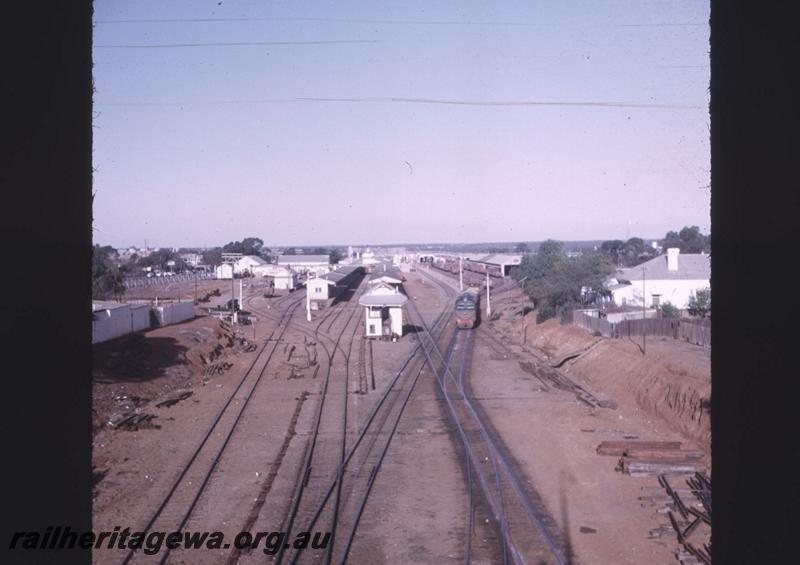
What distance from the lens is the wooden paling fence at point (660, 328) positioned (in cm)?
2525

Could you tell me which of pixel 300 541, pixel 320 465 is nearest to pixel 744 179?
pixel 300 541

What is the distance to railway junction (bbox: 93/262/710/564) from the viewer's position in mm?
9875

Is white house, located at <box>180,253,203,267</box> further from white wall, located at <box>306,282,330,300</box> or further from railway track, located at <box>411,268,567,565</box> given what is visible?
railway track, located at <box>411,268,567,565</box>

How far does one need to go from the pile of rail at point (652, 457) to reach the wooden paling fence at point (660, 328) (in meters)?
11.5

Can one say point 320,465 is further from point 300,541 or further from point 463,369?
point 463,369

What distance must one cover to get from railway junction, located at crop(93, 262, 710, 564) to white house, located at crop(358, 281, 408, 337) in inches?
224

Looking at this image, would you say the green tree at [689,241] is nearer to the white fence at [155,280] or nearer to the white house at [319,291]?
the white house at [319,291]

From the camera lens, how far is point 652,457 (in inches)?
532

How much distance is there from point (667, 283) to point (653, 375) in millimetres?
19488

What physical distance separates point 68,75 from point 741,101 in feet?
6.68

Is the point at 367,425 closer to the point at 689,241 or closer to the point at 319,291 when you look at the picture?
the point at 319,291

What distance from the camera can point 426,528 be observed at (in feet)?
34.0

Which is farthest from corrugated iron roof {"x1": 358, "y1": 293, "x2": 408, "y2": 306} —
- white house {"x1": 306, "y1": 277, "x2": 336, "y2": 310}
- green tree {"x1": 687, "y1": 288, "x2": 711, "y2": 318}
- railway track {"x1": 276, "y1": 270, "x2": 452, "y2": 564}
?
white house {"x1": 306, "y1": 277, "x2": 336, "y2": 310}

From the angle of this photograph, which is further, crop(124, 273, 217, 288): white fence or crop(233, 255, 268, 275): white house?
crop(233, 255, 268, 275): white house
